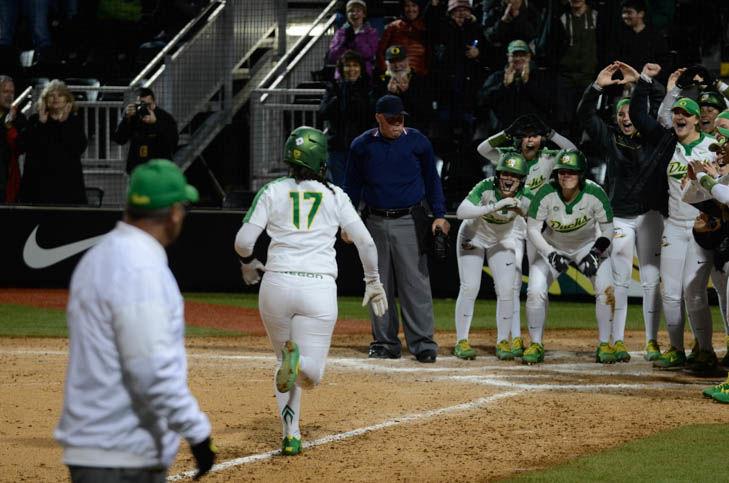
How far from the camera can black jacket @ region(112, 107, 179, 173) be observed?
50.9ft

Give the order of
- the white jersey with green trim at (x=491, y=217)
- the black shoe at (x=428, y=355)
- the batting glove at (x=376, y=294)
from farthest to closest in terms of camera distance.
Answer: the white jersey with green trim at (x=491, y=217), the black shoe at (x=428, y=355), the batting glove at (x=376, y=294)

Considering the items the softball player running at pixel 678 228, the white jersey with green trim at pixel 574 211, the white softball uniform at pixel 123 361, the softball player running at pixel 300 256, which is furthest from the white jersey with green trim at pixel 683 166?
the white softball uniform at pixel 123 361

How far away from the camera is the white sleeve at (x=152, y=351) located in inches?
153

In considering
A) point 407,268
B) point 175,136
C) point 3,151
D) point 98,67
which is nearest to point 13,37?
point 98,67

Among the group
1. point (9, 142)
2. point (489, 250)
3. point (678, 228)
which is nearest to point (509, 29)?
point (489, 250)

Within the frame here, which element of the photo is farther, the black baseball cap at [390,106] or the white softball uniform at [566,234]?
the white softball uniform at [566,234]

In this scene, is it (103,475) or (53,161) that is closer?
(103,475)

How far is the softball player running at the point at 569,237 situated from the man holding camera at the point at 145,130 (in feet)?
20.0

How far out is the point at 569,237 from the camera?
11141 millimetres

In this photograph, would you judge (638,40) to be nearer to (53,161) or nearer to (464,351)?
(464,351)

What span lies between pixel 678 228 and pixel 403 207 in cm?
238

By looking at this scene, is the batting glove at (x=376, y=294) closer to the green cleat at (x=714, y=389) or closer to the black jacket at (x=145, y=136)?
the green cleat at (x=714, y=389)

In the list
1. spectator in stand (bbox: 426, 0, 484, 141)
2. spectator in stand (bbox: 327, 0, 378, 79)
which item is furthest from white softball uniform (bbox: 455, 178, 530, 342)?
spectator in stand (bbox: 327, 0, 378, 79)

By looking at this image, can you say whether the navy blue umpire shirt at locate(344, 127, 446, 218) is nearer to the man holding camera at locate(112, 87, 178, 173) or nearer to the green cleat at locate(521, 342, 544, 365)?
the green cleat at locate(521, 342, 544, 365)
